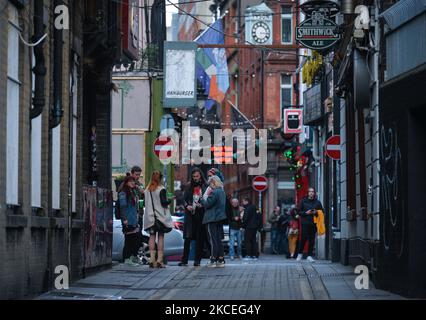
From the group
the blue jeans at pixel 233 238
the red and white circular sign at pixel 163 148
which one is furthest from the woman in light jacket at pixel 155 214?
the blue jeans at pixel 233 238

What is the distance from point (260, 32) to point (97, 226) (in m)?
36.7

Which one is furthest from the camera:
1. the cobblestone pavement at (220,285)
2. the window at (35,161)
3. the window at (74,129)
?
the window at (74,129)

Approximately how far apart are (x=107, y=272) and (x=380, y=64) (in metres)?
7.23

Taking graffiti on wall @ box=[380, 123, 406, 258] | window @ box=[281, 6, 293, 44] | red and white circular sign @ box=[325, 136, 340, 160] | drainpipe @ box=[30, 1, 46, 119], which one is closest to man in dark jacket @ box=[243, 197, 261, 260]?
red and white circular sign @ box=[325, 136, 340, 160]

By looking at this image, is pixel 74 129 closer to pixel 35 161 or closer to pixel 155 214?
pixel 155 214

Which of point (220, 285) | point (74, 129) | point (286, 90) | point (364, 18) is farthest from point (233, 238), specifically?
point (286, 90)

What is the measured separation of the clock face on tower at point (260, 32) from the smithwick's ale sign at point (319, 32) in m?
31.0

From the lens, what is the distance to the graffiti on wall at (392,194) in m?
17.9

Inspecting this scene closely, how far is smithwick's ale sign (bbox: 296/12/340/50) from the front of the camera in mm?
27797

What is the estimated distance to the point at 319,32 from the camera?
27.8 metres

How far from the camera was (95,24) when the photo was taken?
24703 millimetres

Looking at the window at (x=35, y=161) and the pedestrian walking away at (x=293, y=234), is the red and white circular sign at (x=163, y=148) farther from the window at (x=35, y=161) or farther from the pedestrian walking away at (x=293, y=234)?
the window at (x=35, y=161)
